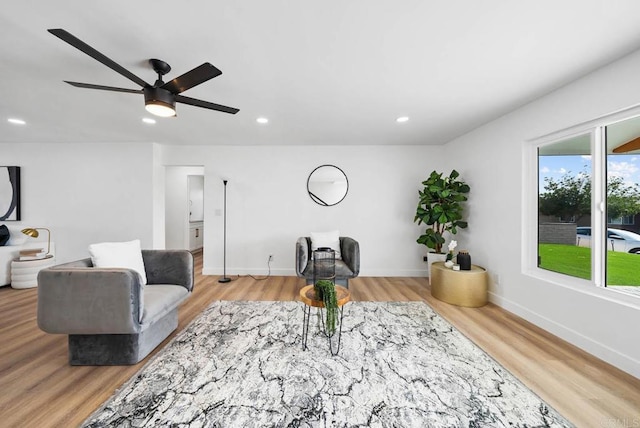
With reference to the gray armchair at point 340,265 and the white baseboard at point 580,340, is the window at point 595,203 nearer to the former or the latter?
the white baseboard at point 580,340

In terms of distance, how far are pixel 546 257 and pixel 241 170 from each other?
4.52 metres

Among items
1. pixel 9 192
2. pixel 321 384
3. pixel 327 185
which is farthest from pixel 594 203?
pixel 9 192

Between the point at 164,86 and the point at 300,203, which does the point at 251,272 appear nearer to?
the point at 300,203

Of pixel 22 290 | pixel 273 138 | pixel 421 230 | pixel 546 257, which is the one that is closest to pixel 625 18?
pixel 546 257

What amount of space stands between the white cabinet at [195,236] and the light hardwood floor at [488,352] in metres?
3.42

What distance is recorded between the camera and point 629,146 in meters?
1.96

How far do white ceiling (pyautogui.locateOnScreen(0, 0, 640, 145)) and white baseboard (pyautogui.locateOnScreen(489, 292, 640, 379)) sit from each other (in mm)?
2282

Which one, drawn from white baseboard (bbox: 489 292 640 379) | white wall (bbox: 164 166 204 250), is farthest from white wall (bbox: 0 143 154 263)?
white baseboard (bbox: 489 292 640 379)

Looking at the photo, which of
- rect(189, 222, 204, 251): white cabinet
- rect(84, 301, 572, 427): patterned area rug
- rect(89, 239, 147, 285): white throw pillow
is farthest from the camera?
rect(189, 222, 204, 251): white cabinet

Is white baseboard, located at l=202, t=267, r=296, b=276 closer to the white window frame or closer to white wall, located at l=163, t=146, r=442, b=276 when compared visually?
white wall, located at l=163, t=146, r=442, b=276

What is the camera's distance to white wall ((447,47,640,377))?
1.83 m

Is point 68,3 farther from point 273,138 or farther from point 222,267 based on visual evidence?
point 222,267

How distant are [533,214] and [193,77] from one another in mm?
3626

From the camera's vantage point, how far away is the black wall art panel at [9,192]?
4059 millimetres
